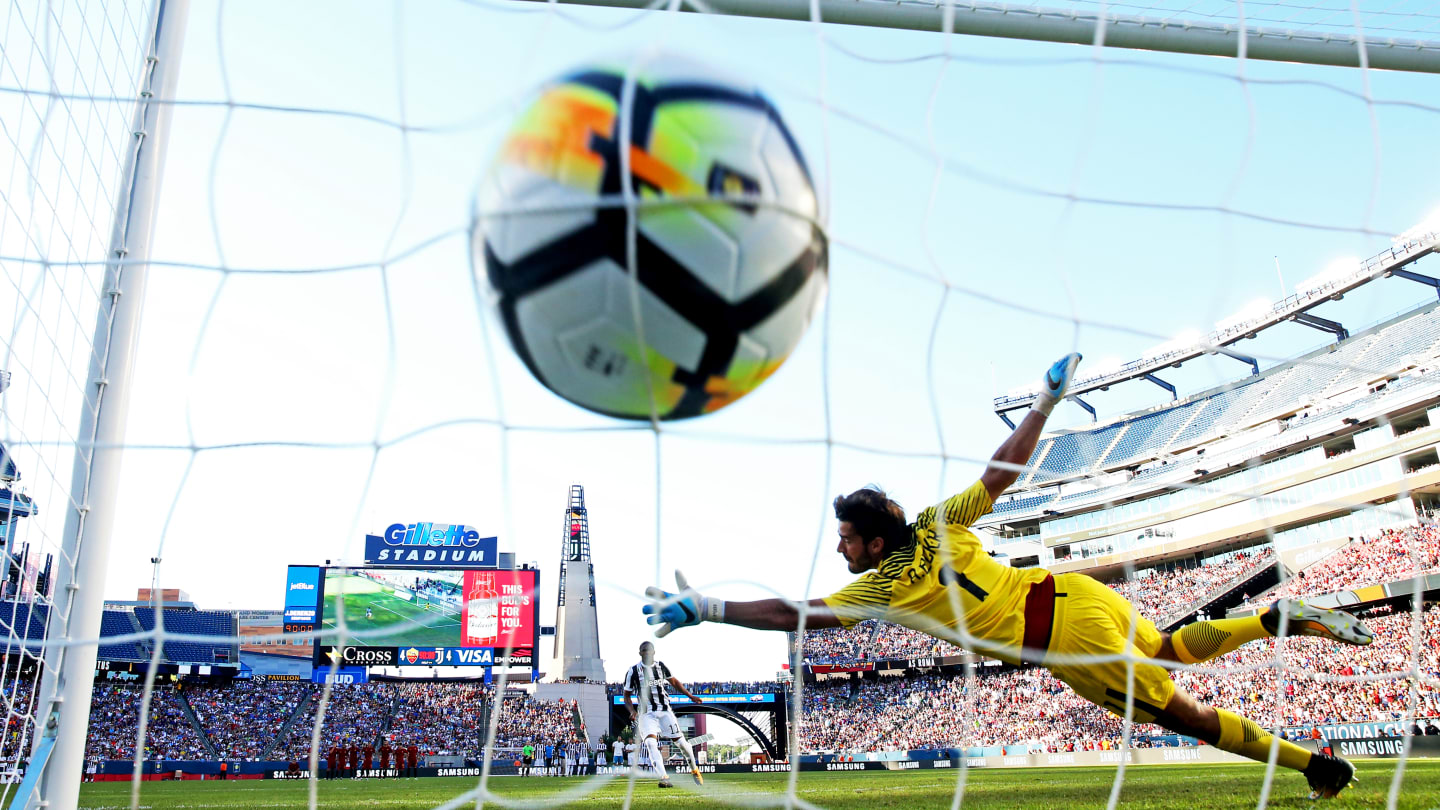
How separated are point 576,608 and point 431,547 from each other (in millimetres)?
16089

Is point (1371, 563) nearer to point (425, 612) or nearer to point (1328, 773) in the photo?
point (1328, 773)

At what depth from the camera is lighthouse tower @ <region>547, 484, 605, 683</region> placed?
125ft

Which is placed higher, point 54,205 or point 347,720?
point 54,205

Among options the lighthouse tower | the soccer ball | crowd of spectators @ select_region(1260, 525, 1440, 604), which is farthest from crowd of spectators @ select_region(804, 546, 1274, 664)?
the soccer ball

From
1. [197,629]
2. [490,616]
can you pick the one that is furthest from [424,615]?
[197,629]

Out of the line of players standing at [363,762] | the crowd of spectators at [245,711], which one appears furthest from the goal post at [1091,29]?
the crowd of spectators at [245,711]

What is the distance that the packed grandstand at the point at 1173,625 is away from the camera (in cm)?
2073

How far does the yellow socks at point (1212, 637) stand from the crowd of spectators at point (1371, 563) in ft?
65.0

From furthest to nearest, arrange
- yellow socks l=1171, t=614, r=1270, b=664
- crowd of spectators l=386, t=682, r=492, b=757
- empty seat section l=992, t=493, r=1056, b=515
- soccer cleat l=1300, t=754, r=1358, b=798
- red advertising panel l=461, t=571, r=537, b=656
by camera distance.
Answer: empty seat section l=992, t=493, r=1056, b=515
crowd of spectators l=386, t=682, r=492, b=757
red advertising panel l=461, t=571, r=537, b=656
soccer cleat l=1300, t=754, r=1358, b=798
yellow socks l=1171, t=614, r=1270, b=664

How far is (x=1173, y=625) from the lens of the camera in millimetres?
27812

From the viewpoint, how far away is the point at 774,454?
11.1ft

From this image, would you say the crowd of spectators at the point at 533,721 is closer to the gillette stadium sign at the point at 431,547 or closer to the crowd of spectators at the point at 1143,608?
the gillette stadium sign at the point at 431,547

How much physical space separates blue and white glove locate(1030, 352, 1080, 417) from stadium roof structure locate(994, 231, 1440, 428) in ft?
75.4

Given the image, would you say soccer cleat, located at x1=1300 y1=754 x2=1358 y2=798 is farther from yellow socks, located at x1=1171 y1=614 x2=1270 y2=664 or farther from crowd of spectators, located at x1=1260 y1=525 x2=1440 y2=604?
crowd of spectators, located at x1=1260 y1=525 x2=1440 y2=604
